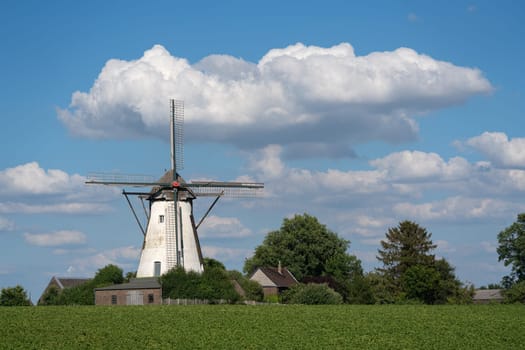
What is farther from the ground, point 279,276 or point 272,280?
point 279,276

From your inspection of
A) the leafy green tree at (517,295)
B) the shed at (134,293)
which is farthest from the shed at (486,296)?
the shed at (134,293)

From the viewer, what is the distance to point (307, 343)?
35594 millimetres

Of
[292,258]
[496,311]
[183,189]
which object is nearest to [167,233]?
[183,189]

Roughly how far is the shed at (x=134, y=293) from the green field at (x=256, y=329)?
12.3 meters

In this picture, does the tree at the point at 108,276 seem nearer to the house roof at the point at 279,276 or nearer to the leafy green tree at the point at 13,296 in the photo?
the leafy green tree at the point at 13,296

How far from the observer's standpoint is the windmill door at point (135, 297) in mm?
65500

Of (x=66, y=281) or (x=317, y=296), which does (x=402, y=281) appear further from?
(x=66, y=281)

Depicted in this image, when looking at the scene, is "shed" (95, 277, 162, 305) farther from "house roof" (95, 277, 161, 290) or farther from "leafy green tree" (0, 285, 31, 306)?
"leafy green tree" (0, 285, 31, 306)

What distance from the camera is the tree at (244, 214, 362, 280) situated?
110m

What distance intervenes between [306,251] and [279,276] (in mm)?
11562

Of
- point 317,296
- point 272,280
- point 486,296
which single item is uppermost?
point 272,280

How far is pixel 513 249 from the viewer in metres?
92.8

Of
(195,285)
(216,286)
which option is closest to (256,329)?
(195,285)

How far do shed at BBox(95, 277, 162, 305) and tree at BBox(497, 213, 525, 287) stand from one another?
4452 cm
